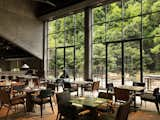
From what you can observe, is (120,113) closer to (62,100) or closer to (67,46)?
(62,100)

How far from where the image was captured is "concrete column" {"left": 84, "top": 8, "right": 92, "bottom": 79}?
1012cm

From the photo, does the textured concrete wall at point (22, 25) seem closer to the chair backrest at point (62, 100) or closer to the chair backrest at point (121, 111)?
the chair backrest at point (62, 100)

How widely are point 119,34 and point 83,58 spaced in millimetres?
2594

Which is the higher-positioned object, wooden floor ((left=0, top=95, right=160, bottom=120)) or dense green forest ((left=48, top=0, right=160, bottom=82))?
dense green forest ((left=48, top=0, right=160, bottom=82))

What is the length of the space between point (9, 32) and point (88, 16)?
197 inches

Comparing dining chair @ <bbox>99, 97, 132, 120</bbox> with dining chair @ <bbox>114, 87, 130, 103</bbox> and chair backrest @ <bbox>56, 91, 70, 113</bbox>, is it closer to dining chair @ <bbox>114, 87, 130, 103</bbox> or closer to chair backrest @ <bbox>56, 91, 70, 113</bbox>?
chair backrest @ <bbox>56, 91, 70, 113</bbox>

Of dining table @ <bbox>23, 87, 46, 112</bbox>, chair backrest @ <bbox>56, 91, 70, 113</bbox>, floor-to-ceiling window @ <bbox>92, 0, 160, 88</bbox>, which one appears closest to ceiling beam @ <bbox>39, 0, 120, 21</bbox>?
floor-to-ceiling window @ <bbox>92, 0, 160, 88</bbox>

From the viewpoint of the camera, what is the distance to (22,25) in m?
12.5

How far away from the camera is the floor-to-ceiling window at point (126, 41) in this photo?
8125mm

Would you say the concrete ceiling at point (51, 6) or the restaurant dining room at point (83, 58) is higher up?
the concrete ceiling at point (51, 6)

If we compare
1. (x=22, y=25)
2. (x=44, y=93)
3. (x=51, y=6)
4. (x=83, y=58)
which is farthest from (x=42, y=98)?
(x=22, y=25)

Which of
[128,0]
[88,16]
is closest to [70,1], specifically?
[88,16]

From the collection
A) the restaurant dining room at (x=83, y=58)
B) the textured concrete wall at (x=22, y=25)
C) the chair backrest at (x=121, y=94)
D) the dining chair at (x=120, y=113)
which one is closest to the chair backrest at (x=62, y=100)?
the restaurant dining room at (x=83, y=58)

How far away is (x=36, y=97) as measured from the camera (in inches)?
224
